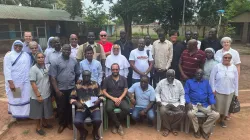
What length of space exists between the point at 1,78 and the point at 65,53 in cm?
731

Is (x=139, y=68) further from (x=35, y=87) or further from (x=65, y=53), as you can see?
(x=35, y=87)

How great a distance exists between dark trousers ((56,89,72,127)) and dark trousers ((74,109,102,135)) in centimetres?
47

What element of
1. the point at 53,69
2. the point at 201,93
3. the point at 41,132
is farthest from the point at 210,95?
the point at 41,132

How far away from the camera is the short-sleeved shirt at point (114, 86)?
4.88m

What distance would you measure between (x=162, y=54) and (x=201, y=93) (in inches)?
57.5

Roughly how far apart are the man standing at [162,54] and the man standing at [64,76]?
2159 millimetres

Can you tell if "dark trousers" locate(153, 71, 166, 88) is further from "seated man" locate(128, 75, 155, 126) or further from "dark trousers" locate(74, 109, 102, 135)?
"dark trousers" locate(74, 109, 102, 135)

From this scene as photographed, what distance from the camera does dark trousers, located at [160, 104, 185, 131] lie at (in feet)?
15.2

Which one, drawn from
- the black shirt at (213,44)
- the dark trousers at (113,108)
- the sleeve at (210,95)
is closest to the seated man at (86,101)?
the dark trousers at (113,108)

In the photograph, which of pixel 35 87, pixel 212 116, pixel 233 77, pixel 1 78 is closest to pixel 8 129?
pixel 35 87

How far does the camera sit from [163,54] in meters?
5.67

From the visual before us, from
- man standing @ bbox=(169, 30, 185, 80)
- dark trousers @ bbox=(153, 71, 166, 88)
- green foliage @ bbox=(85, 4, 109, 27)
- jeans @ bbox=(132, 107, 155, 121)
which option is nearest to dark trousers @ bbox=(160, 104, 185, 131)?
jeans @ bbox=(132, 107, 155, 121)

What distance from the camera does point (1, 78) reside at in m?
10.2

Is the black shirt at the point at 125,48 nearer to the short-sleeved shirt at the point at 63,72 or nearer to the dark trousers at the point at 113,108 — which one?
the dark trousers at the point at 113,108
